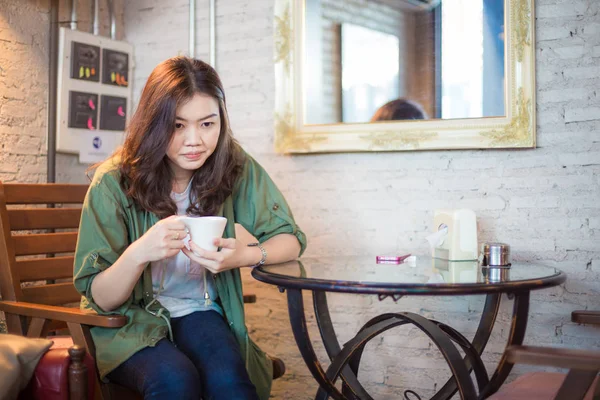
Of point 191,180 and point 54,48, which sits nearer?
point 191,180

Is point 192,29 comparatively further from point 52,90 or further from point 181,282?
point 181,282

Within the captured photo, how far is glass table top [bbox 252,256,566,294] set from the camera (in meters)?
1.67

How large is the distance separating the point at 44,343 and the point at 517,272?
4.32 feet

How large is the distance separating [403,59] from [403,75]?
0.21 feet

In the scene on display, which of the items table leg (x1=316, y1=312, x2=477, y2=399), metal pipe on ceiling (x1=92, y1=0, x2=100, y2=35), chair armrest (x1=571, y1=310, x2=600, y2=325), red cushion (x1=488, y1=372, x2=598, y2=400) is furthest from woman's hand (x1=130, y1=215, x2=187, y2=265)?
metal pipe on ceiling (x1=92, y1=0, x2=100, y2=35)

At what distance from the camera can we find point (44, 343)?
1774mm

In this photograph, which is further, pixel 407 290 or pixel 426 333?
pixel 426 333

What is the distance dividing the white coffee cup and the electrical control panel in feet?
4.92

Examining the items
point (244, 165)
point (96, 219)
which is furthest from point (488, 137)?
point (96, 219)

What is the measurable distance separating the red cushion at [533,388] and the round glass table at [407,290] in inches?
2.4

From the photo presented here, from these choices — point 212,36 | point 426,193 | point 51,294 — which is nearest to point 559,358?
point 426,193

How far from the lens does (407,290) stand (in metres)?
1.65

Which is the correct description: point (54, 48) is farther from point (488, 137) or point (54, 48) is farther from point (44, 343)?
point (488, 137)

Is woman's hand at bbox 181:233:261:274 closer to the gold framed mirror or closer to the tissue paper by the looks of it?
the tissue paper
